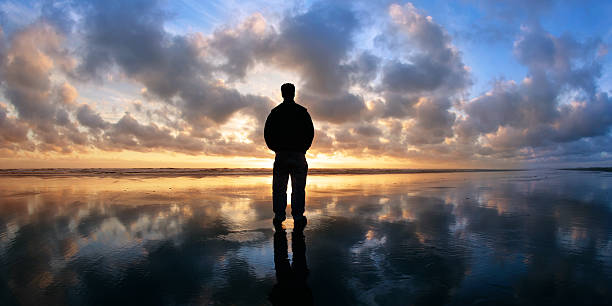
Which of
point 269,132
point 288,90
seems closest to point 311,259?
point 269,132

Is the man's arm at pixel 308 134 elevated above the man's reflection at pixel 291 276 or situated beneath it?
elevated above

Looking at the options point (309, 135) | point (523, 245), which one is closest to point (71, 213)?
point (309, 135)

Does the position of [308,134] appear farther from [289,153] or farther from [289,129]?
[289,153]

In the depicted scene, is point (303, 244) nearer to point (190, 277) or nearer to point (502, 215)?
point (190, 277)

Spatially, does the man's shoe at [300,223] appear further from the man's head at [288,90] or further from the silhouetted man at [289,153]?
the man's head at [288,90]

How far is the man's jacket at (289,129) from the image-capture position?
5715mm

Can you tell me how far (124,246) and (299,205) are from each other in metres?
2.88

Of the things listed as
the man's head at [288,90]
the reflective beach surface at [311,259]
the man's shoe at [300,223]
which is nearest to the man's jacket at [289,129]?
the man's head at [288,90]

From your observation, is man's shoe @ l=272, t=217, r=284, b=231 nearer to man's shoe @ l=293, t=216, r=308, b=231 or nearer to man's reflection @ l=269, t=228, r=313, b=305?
man's shoe @ l=293, t=216, r=308, b=231

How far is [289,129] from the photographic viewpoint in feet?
18.7

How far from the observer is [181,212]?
22.5ft

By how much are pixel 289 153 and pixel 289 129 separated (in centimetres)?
46

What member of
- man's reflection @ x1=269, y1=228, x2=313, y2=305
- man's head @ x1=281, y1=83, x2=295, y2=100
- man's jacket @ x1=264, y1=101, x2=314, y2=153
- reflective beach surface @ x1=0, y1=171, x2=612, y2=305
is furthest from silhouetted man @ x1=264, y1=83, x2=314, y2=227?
man's reflection @ x1=269, y1=228, x2=313, y2=305

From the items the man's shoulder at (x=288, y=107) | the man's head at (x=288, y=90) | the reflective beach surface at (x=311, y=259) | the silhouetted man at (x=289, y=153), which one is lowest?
the reflective beach surface at (x=311, y=259)
